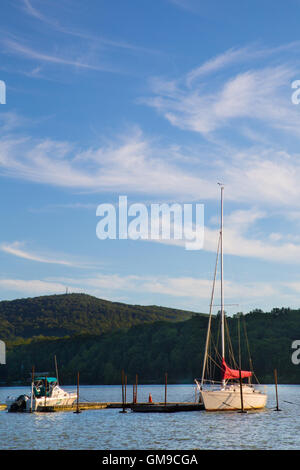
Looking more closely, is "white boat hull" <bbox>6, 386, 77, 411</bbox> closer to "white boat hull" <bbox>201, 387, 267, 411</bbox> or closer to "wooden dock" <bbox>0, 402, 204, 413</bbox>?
"wooden dock" <bbox>0, 402, 204, 413</bbox>

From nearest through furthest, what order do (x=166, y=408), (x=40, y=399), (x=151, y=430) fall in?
(x=151, y=430)
(x=166, y=408)
(x=40, y=399)

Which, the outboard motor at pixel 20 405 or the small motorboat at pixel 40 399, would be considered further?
the outboard motor at pixel 20 405

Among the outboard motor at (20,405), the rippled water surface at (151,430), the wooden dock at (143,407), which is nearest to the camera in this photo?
the rippled water surface at (151,430)

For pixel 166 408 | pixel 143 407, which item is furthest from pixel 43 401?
pixel 166 408

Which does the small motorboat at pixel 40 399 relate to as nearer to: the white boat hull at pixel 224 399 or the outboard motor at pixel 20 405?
the outboard motor at pixel 20 405

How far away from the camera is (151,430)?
2500 inches

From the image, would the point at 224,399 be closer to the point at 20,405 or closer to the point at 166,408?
the point at 166,408

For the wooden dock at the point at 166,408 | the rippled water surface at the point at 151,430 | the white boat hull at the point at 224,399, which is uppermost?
the white boat hull at the point at 224,399

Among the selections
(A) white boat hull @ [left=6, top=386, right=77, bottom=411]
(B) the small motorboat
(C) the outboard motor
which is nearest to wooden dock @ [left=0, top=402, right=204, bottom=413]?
(A) white boat hull @ [left=6, top=386, right=77, bottom=411]

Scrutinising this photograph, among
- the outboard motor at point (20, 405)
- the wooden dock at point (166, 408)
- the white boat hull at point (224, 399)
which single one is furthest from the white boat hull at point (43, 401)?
the white boat hull at point (224, 399)

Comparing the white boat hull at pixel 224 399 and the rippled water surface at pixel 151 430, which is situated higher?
the white boat hull at pixel 224 399

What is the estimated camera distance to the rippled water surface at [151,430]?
174 ft

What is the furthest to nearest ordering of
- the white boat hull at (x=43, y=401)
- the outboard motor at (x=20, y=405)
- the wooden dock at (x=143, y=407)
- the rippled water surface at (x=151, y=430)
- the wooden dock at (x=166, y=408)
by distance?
the outboard motor at (x=20, y=405) < the white boat hull at (x=43, y=401) < the wooden dock at (x=143, y=407) < the wooden dock at (x=166, y=408) < the rippled water surface at (x=151, y=430)
